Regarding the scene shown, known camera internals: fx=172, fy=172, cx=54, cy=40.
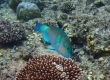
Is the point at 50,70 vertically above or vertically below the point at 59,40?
below

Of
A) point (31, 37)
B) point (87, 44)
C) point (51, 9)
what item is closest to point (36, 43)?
point (31, 37)

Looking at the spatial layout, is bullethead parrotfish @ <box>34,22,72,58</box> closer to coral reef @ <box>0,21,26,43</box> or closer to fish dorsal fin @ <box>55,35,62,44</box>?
fish dorsal fin @ <box>55,35,62,44</box>

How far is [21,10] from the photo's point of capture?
10320 millimetres

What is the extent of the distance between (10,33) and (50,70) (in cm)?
352

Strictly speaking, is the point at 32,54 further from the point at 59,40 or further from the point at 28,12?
the point at 28,12

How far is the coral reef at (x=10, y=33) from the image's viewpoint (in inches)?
289

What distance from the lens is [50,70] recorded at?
4781mm

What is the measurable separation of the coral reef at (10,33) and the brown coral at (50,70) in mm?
2503

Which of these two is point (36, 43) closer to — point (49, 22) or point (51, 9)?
point (49, 22)

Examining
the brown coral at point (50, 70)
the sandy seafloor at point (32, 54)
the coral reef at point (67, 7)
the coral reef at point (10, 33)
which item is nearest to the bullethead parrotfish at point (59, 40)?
the brown coral at point (50, 70)

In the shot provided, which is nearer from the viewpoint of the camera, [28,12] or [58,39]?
Result: [58,39]

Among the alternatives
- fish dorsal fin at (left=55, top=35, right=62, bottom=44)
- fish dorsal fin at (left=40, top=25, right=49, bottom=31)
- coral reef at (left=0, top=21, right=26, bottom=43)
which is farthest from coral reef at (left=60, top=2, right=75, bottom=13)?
fish dorsal fin at (left=55, top=35, right=62, bottom=44)

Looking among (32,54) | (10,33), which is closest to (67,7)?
(10,33)

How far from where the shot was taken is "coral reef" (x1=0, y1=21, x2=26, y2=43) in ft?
24.1
